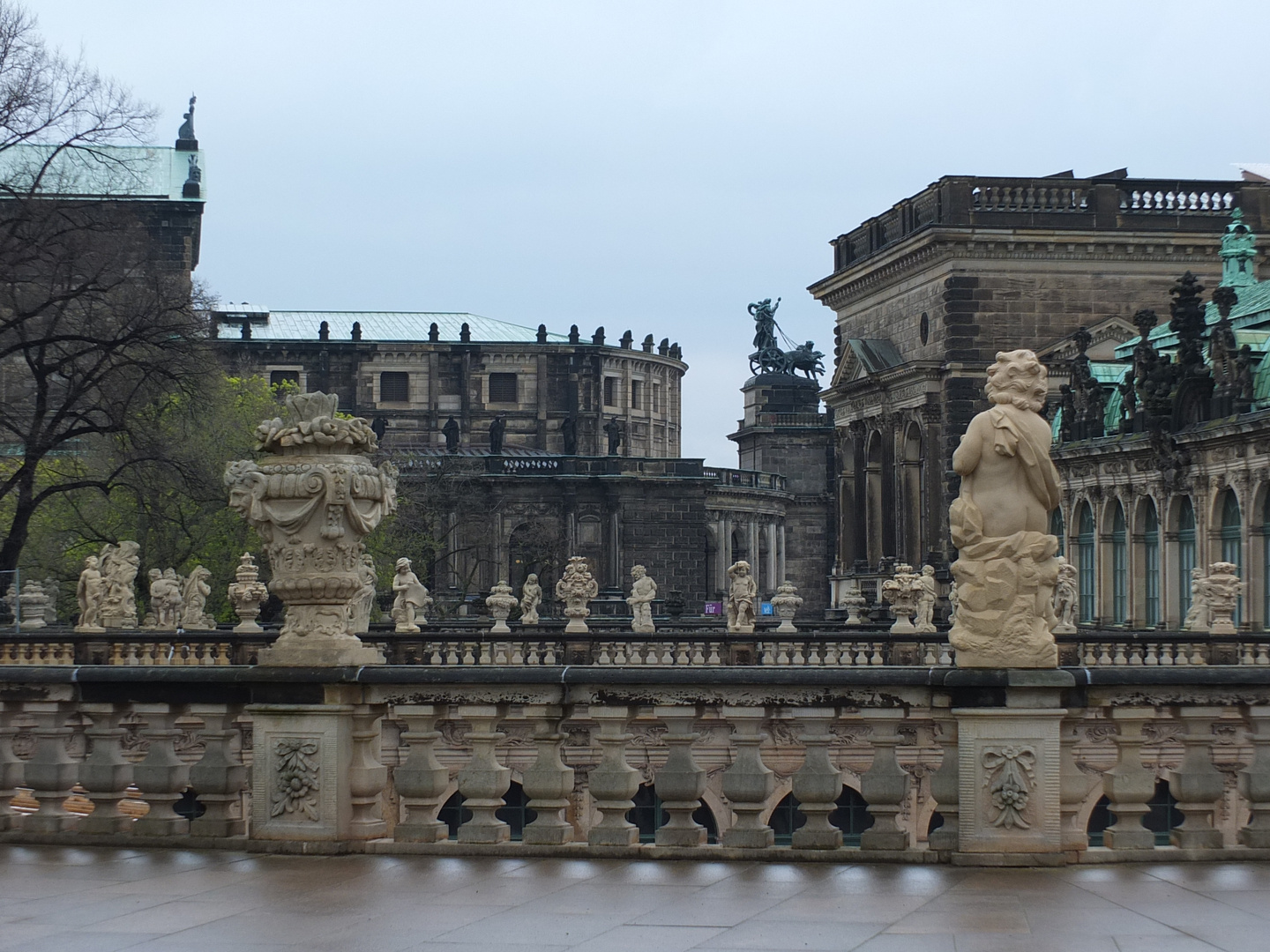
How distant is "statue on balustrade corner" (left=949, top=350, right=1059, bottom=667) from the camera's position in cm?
953

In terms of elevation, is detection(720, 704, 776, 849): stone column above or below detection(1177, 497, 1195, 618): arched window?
below

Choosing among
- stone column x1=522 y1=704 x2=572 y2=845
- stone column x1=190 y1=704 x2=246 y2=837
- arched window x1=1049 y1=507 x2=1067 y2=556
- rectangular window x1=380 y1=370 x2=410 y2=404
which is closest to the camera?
stone column x1=522 y1=704 x2=572 y2=845

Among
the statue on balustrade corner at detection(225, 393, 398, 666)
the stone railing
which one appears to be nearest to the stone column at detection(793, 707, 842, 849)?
the stone railing

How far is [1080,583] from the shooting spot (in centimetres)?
4828

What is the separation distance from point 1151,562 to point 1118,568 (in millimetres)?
1876

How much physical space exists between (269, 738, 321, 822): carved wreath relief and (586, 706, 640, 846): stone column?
140 cm

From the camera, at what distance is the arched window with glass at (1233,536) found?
126 feet

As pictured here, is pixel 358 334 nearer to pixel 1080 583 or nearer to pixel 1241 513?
pixel 1080 583

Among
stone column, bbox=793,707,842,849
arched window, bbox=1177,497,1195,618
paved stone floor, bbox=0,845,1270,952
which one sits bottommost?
paved stone floor, bbox=0,845,1270,952

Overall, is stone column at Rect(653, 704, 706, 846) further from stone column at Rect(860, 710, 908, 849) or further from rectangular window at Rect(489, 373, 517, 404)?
rectangular window at Rect(489, 373, 517, 404)

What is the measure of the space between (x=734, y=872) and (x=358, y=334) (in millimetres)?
86683

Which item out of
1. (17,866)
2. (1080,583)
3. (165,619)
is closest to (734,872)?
(17,866)

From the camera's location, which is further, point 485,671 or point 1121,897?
point 485,671

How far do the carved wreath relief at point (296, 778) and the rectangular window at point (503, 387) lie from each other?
85820 millimetres
